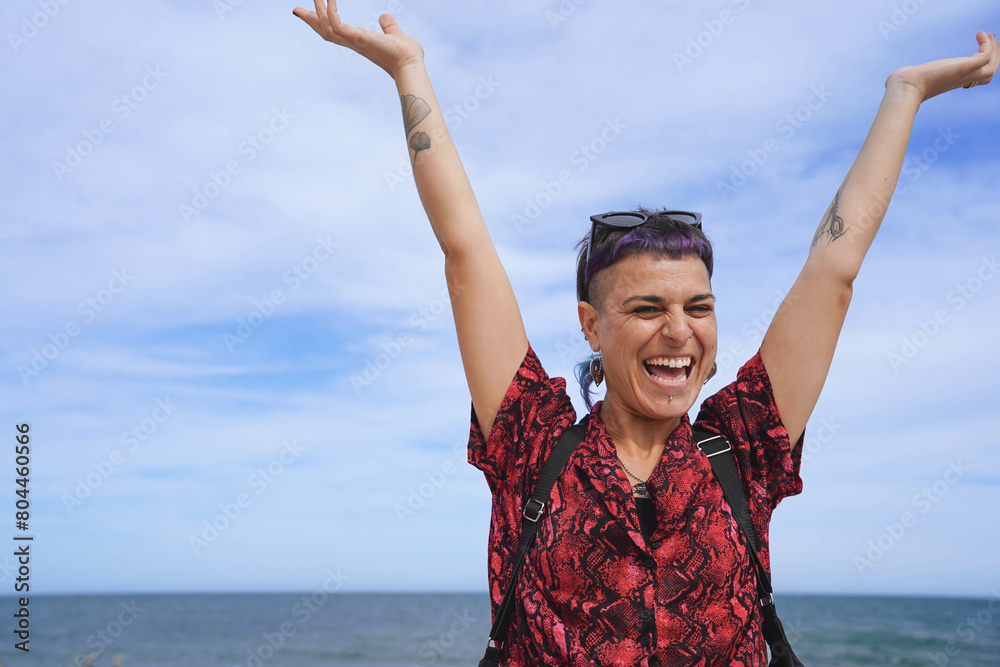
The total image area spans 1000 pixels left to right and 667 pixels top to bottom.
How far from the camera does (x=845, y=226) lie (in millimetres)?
2574

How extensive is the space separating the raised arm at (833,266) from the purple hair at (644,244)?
314 mm

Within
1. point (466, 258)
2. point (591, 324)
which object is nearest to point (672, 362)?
point (591, 324)

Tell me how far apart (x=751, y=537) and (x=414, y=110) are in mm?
1697

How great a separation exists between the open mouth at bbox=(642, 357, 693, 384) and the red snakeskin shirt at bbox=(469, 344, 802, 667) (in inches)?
7.9

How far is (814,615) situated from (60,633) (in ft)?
108

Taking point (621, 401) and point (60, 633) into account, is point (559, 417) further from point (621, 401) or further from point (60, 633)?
point (60, 633)

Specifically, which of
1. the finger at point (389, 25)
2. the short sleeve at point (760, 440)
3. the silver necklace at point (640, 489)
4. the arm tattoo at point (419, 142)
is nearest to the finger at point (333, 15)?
the finger at point (389, 25)

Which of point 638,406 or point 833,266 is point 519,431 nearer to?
point 638,406

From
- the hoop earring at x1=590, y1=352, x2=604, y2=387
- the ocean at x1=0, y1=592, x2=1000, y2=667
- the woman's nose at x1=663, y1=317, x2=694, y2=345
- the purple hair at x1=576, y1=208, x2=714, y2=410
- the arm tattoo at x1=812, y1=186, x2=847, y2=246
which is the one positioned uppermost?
the arm tattoo at x1=812, y1=186, x2=847, y2=246

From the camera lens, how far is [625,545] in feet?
7.35

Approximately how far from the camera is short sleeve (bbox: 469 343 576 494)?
8.00 feet

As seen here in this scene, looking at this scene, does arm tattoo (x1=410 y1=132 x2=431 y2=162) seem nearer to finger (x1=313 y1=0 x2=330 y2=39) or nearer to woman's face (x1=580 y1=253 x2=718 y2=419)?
finger (x1=313 y1=0 x2=330 y2=39)

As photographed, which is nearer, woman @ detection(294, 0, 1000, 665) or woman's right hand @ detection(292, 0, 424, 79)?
woman @ detection(294, 0, 1000, 665)

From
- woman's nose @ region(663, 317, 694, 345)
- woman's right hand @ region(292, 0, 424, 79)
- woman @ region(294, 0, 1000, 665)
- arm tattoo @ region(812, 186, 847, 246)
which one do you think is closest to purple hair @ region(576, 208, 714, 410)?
woman @ region(294, 0, 1000, 665)
